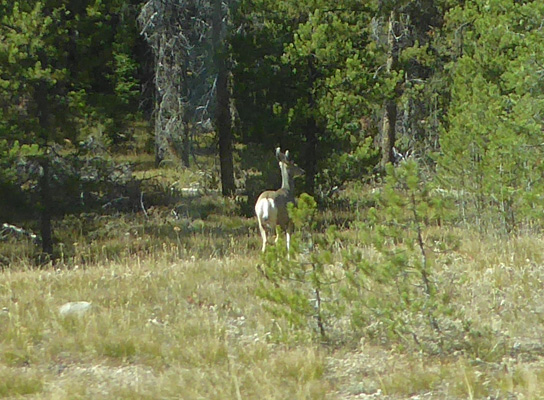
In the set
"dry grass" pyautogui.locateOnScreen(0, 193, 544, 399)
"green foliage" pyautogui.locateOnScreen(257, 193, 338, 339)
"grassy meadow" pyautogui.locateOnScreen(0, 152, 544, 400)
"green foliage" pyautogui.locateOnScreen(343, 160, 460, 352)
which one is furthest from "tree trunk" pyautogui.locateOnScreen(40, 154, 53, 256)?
"green foliage" pyautogui.locateOnScreen(343, 160, 460, 352)

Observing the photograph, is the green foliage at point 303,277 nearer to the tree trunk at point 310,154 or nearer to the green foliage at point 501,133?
the green foliage at point 501,133

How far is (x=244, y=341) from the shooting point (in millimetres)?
6766

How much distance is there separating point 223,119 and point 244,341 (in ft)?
57.9

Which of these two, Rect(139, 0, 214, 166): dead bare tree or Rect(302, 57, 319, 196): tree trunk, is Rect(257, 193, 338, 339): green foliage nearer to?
Rect(302, 57, 319, 196): tree trunk

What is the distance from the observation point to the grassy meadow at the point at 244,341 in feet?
18.6

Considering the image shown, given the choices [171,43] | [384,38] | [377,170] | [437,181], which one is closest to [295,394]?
[437,181]

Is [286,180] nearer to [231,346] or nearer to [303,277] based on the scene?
[303,277]

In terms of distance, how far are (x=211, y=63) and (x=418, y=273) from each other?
55.9 ft

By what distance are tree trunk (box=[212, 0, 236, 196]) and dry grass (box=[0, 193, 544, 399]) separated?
1441cm

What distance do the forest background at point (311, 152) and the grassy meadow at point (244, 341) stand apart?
2.1 inches

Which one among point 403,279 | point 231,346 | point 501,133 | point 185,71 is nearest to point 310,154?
point 501,133

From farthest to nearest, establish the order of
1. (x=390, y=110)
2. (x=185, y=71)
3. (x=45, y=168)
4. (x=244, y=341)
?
(x=185, y=71)
(x=390, y=110)
(x=45, y=168)
(x=244, y=341)

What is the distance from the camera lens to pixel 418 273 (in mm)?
6637

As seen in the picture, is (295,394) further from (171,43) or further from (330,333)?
(171,43)
